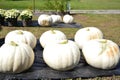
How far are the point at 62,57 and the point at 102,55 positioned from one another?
2.66ft

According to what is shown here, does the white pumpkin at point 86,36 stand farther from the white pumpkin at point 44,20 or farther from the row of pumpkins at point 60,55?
the white pumpkin at point 44,20

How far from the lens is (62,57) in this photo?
577 centimetres

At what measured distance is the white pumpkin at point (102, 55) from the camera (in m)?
5.94

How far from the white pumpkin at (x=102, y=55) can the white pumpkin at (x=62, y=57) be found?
0.34 m

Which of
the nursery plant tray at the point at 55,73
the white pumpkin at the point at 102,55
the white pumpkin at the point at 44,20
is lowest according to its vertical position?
the white pumpkin at the point at 44,20

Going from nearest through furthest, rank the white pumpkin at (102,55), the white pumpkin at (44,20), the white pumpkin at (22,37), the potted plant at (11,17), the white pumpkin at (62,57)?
the white pumpkin at (62,57) → the white pumpkin at (102,55) → the white pumpkin at (22,37) → the potted plant at (11,17) → the white pumpkin at (44,20)

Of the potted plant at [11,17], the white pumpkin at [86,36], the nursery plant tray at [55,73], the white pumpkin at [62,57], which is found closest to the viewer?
the nursery plant tray at [55,73]

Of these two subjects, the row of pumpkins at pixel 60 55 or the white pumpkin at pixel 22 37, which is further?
the white pumpkin at pixel 22 37

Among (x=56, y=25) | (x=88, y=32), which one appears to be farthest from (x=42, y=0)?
(x=88, y=32)

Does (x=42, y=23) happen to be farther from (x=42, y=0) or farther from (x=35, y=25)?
(x=42, y=0)

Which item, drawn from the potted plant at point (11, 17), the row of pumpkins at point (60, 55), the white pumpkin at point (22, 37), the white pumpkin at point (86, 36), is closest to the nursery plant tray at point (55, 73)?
the row of pumpkins at point (60, 55)

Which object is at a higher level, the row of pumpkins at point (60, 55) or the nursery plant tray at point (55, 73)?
the row of pumpkins at point (60, 55)

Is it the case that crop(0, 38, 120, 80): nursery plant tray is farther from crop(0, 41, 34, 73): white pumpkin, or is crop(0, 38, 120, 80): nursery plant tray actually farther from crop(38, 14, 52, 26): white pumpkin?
crop(38, 14, 52, 26): white pumpkin

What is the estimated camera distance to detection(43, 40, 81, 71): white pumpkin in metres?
5.75
